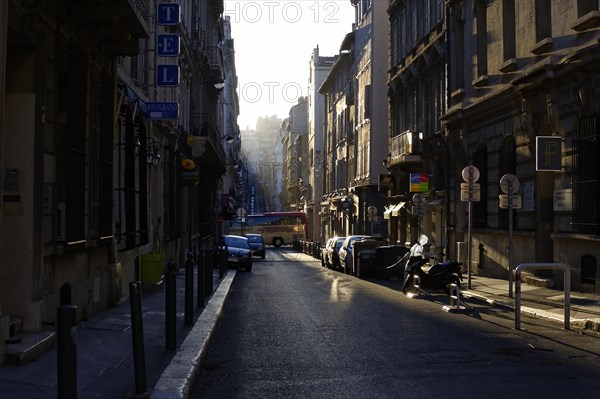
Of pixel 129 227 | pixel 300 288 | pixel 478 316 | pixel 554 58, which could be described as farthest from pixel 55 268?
pixel 554 58

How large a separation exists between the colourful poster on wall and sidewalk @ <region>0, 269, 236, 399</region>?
20042 mm

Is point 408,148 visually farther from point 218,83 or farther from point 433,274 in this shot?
point 433,274

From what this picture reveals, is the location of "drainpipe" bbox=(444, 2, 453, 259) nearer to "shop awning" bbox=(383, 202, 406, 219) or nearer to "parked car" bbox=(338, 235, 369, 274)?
"parked car" bbox=(338, 235, 369, 274)

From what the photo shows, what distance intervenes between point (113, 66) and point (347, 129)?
44.8m

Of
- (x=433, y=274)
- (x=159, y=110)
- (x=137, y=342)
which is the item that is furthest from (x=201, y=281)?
(x=137, y=342)

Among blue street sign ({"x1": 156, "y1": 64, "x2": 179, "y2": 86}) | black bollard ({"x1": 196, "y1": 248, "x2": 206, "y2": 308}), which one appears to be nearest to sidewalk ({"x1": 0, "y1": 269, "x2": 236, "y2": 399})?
black bollard ({"x1": 196, "y1": 248, "x2": 206, "y2": 308})

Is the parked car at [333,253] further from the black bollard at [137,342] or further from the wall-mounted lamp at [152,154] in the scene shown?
the black bollard at [137,342]

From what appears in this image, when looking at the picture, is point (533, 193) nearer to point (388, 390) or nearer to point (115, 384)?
point (388, 390)

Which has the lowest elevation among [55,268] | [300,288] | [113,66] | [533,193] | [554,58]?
[300,288]

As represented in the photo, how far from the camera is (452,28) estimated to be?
27.3 meters

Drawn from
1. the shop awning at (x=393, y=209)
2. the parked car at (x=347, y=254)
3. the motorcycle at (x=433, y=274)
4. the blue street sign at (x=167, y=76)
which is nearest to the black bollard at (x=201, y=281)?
the blue street sign at (x=167, y=76)

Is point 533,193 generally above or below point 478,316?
above

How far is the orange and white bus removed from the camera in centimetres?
7231

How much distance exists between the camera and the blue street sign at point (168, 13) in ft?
57.9
